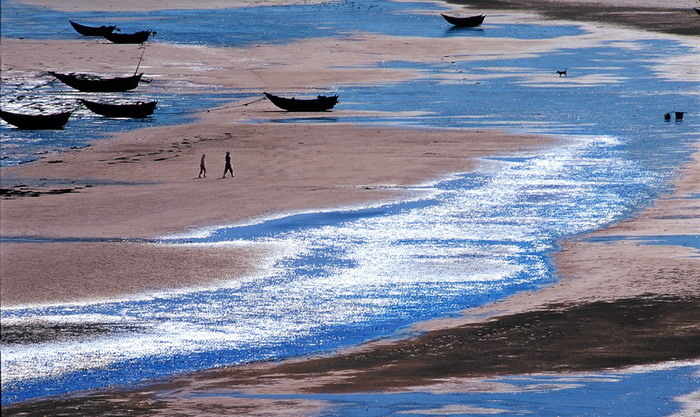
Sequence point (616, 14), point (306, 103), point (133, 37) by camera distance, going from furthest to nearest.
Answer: point (616, 14) → point (133, 37) → point (306, 103)

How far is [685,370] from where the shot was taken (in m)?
13.5

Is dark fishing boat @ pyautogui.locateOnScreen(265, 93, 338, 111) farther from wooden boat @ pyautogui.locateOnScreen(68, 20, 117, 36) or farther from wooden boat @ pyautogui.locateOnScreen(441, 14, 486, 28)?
wooden boat @ pyautogui.locateOnScreen(441, 14, 486, 28)

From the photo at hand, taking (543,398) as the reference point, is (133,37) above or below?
below

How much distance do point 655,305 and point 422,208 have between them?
9635 millimetres

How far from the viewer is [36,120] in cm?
3853

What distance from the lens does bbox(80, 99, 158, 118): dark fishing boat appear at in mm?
41938

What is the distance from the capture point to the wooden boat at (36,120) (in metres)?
38.5

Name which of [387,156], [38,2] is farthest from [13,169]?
[38,2]

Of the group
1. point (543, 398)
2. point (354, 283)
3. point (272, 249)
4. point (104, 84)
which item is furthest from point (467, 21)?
point (543, 398)

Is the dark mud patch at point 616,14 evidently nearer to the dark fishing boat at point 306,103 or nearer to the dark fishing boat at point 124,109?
the dark fishing boat at point 306,103

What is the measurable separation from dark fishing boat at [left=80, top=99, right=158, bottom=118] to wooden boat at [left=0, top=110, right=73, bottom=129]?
9.73 feet

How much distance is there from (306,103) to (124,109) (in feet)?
22.7

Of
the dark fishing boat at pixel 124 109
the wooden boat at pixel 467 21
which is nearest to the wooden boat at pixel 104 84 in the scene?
the dark fishing boat at pixel 124 109

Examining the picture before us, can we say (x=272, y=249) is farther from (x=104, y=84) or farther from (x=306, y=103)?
(x=104, y=84)
